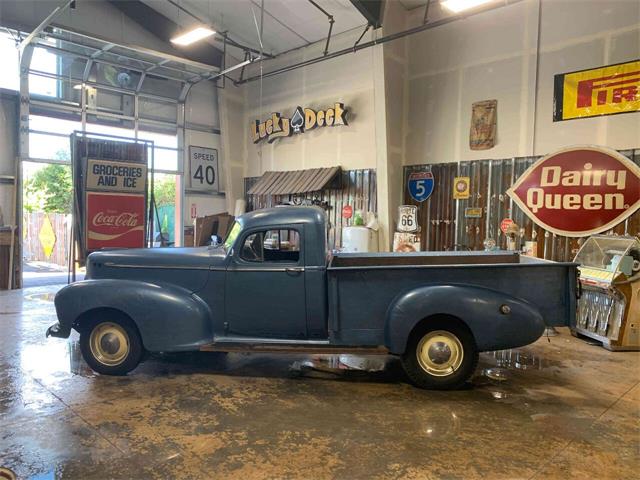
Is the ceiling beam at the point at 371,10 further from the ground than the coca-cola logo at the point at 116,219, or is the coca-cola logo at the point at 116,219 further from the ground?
the ceiling beam at the point at 371,10

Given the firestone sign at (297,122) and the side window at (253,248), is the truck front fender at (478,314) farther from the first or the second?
the firestone sign at (297,122)

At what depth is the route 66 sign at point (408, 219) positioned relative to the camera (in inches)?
385

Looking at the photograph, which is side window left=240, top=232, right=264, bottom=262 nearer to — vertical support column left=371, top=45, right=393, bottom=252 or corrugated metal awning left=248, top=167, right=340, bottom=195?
vertical support column left=371, top=45, right=393, bottom=252

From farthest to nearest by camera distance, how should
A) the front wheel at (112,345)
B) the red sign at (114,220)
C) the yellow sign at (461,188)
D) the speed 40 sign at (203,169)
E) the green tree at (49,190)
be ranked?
the green tree at (49,190)
the speed 40 sign at (203,169)
the yellow sign at (461,188)
the red sign at (114,220)
the front wheel at (112,345)

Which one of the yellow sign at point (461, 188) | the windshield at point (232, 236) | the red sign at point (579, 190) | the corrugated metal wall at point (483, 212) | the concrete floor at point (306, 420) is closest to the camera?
the concrete floor at point (306, 420)

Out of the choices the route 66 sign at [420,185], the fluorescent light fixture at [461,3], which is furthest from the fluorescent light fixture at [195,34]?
the route 66 sign at [420,185]

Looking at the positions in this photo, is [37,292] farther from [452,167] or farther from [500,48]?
[500,48]

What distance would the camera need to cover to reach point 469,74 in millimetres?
9203

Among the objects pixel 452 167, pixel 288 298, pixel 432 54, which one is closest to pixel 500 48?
pixel 432 54

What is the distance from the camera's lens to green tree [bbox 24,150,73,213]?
17.1 meters

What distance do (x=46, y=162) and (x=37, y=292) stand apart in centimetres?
287

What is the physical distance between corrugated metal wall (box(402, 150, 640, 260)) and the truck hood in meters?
5.97

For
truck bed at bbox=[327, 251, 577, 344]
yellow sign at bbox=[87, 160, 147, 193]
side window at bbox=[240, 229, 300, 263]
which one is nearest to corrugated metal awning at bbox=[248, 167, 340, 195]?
yellow sign at bbox=[87, 160, 147, 193]

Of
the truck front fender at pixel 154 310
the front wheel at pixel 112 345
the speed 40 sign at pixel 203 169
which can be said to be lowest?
the front wheel at pixel 112 345
